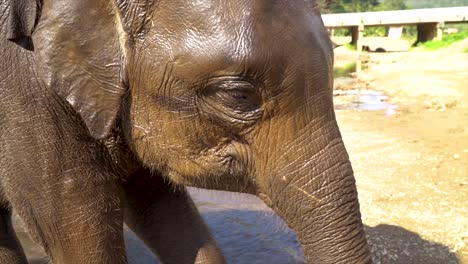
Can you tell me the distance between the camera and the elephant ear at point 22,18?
6.04 ft

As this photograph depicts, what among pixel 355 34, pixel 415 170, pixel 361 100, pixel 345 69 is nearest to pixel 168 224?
pixel 415 170

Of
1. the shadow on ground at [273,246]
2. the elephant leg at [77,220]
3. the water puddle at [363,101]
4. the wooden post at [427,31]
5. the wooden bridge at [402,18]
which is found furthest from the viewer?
the wooden post at [427,31]

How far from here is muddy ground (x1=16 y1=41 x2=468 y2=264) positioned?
3824 mm

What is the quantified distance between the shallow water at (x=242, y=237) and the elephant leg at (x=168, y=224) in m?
0.70

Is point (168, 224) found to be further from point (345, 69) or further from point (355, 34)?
point (355, 34)

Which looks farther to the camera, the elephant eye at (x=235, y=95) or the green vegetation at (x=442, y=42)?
the green vegetation at (x=442, y=42)

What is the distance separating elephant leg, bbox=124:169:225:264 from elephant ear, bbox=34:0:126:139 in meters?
0.87

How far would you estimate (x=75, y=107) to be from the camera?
6.30 ft

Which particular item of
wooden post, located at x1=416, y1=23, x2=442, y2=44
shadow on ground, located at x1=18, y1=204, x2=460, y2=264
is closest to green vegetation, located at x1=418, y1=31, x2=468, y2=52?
wooden post, located at x1=416, y1=23, x2=442, y2=44

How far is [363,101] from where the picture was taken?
11.4 m

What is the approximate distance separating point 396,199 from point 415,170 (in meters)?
1.05

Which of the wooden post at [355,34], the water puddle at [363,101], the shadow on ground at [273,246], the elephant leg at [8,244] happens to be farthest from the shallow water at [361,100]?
the wooden post at [355,34]

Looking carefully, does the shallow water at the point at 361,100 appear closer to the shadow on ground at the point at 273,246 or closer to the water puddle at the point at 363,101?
the water puddle at the point at 363,101

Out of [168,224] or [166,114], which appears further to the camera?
[168,224]
